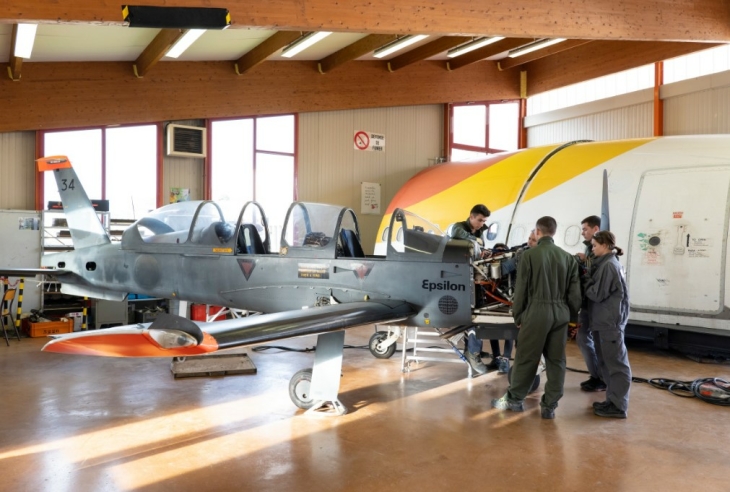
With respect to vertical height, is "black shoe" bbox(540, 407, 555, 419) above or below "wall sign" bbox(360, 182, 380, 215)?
below

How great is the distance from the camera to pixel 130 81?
11945mm

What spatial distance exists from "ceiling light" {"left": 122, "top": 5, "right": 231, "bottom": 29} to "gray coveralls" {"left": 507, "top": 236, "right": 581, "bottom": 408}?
16.4 ft

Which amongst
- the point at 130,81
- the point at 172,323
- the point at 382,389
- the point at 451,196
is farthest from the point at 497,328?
the point at 130,81

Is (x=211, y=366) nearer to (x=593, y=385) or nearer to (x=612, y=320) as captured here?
(x=593, y=385)

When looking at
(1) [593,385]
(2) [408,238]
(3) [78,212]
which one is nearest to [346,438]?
(2) [408,238]

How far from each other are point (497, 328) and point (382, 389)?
1537mm

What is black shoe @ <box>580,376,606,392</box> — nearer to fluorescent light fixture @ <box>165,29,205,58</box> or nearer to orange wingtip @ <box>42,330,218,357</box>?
orange wingtip @ <box>42,330,218,357</box>

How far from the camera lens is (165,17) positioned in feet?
23.4

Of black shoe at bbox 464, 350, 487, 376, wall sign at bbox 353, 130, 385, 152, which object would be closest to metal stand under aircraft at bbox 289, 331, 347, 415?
black shoe at bbox 464, 350, 487, 376

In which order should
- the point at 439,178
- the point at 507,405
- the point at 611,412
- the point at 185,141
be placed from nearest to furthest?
the point at 611,412, the point at 507,405, the point at 185,141, the point at 439,178

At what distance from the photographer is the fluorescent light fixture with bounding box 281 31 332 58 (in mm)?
11273

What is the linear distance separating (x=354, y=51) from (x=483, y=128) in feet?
19.6

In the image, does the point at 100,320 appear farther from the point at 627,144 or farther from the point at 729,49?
the point at 729,49

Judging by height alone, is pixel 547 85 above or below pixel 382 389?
above
